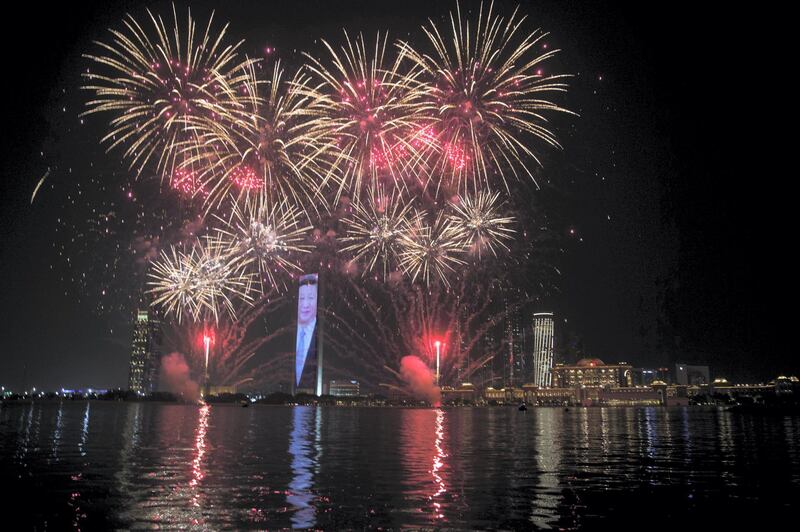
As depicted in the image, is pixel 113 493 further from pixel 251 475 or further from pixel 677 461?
pixel 677 461

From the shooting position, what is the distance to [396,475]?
3188cm

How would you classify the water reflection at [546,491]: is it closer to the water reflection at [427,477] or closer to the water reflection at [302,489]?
the water reflection at [427,477]

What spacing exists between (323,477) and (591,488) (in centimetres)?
1164

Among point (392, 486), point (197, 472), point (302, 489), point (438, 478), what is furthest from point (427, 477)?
point (197, 472)

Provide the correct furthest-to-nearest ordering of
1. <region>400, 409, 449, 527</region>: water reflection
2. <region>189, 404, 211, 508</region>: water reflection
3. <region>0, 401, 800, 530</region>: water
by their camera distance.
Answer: <region>189, 404, 211, 508</region>: water reflection
<region>400, 409, 449, 527</region>: water reflection
<region>0, 401, 800, 530</region>: water

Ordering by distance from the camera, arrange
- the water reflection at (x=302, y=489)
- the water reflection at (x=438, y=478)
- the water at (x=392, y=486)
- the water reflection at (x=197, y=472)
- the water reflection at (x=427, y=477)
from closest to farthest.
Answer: the water reflection at (x=302, y=489) → the water at (x=392, y=486) → the water reflection at (x=427, y=477) → the water reflection at (x=438, y=478) → the water reflection at (x=197, y=472)

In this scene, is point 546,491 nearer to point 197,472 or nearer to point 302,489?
point 302,489

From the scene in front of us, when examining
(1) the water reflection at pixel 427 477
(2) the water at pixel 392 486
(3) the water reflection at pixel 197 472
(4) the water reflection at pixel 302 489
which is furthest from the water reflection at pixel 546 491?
(3) the water reflection at pixel 197 472

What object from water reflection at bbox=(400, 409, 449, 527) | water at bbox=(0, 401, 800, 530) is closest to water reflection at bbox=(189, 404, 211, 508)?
water at bbox=(0, 401, 800, 530)

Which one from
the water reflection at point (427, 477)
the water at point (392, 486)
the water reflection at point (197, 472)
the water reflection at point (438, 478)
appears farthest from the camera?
the water reflection at point (197, 472)

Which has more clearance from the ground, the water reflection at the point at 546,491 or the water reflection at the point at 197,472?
the water reflection at the point at 546,491

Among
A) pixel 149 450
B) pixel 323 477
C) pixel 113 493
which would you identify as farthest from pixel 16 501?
pixel 149 450

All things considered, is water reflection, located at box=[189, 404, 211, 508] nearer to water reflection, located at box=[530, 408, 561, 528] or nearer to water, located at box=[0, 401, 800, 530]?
water, located at box=[0, 401, 800, 530]

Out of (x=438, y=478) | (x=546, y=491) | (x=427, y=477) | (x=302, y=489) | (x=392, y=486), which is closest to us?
(x=546, y=491)
